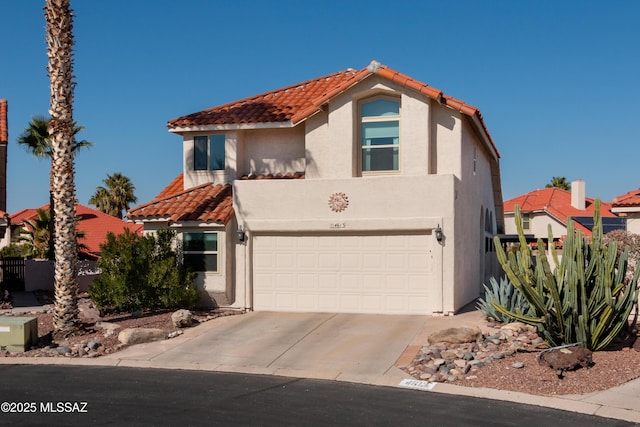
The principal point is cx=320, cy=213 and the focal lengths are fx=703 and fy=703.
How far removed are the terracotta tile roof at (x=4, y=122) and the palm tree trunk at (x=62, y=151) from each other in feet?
46.1

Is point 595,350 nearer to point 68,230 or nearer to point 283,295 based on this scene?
point 283,295

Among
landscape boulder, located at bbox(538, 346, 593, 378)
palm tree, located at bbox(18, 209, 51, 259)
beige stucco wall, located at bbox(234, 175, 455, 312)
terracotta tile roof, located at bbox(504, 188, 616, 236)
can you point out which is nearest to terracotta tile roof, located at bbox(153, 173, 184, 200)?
beige stucco wall, located at bbox(234, 175, 455, 312)

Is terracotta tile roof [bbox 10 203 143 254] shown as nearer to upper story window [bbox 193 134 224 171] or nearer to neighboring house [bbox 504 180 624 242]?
upper story window [bbox 193 134 224 171]

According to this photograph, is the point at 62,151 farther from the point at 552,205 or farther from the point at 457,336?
the point at 552,205

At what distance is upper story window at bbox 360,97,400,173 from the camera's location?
20.4m

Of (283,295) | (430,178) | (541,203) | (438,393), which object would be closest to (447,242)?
(430,178)

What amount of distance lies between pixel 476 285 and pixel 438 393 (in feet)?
39.9

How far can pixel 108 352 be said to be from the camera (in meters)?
15.4

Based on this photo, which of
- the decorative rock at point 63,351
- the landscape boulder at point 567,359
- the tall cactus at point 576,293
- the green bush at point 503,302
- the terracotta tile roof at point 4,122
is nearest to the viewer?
the landscape boulder at point 567,359

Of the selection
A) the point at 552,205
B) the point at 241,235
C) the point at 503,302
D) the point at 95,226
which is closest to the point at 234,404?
the point at 503,302

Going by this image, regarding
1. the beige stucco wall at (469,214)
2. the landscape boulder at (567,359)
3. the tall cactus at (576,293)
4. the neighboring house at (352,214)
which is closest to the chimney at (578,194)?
the beige stucco wall at (469,214)

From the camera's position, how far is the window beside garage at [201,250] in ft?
65.3

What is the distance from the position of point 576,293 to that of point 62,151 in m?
12.1

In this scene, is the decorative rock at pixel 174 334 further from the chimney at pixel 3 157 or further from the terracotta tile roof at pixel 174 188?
the chimney at pixel 3 157
